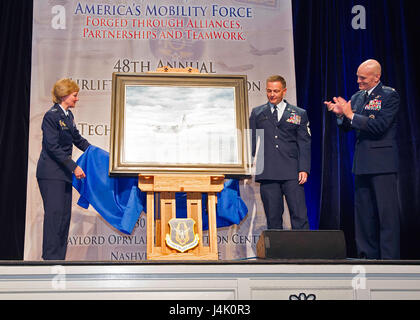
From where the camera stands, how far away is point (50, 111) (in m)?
4.32

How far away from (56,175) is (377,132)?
7.80ft

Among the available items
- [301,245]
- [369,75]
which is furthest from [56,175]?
[369,75]

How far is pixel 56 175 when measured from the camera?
4285mm

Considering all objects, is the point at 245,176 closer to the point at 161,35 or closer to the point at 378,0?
the point at 161,35

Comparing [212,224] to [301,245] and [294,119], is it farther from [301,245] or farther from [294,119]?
[294,119]

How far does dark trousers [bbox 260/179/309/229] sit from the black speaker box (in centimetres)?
115

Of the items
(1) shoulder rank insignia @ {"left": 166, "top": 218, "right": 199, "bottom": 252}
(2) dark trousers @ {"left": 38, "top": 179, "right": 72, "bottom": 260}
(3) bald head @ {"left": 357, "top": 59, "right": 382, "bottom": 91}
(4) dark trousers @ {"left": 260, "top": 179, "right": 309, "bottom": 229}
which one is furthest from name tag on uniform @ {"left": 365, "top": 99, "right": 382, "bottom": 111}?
(2) dark trousers @ {"left": 38, "top": 179, "right": 72, "bottom": 260}

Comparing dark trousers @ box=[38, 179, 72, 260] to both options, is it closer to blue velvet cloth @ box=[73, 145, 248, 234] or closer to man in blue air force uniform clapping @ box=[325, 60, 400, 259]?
blue velvet cloth @ box=[73, 145, 248, 234]
